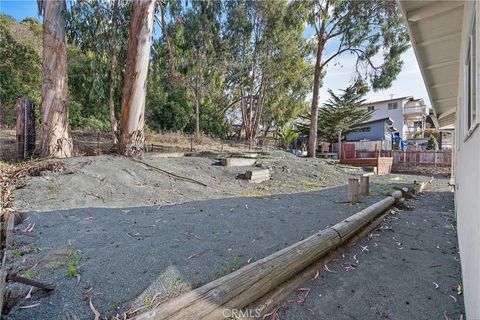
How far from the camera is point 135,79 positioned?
24.2 feet

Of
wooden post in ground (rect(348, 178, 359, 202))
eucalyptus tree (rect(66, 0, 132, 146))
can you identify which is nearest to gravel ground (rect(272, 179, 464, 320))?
wooden post in ground (rect(348, 178, 359, 202))

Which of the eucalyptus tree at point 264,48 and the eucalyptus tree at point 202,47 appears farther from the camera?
the eucalyptus tree at point 264,48

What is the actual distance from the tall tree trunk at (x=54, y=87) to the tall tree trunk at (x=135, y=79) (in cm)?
143

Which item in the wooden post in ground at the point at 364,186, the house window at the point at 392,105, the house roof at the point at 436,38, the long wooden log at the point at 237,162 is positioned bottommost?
the wooden post in ground at the point at 364,186

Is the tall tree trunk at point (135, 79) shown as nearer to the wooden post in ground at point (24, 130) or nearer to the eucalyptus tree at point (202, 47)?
the wooden post in ground at point (24, 130)

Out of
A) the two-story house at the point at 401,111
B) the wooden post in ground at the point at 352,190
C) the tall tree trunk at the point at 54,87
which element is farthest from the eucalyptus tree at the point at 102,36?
the two-story house at the point at 401,111

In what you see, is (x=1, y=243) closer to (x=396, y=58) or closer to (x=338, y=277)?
(x=338, y=277)

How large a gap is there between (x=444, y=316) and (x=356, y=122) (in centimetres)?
2167

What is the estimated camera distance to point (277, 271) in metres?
2.33

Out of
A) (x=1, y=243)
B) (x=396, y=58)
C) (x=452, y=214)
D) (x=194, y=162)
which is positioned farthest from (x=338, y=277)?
(x=396, y=58)

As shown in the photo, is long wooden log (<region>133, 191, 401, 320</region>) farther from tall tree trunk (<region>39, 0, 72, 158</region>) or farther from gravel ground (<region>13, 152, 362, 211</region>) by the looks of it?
tall tree trunk (<region>39, 0, 72, 158</region>)

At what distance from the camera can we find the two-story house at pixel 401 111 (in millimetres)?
29952

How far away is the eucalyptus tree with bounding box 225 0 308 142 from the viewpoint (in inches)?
671

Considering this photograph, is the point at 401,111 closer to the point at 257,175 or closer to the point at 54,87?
the point at 257,175
